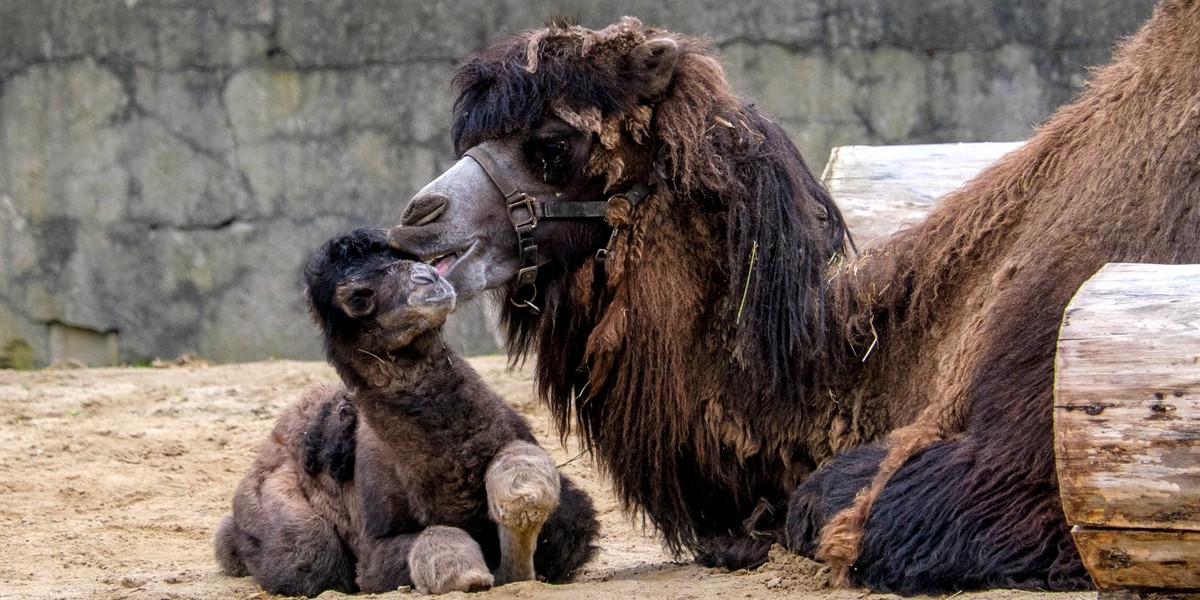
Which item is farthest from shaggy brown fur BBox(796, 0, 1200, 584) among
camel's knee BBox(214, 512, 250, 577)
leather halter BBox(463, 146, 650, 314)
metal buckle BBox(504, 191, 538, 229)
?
camel's knee BBox(214, 512, 250, 577)

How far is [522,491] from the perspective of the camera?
405 centimetres

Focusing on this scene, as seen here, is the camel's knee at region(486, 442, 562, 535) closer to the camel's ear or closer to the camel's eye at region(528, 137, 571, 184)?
the camel's eye at region(528, 137, 571, 184)

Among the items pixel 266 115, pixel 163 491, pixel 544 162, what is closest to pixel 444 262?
pixel 544 162

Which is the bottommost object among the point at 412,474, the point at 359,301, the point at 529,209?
the point at 412,474

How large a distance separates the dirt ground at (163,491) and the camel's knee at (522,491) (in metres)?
0.19

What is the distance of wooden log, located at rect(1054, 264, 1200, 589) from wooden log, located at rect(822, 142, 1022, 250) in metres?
2.82

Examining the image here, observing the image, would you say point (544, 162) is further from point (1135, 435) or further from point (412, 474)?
point (1135, 435)

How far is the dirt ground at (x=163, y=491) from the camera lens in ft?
13.4

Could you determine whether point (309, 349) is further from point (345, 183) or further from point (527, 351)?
point (527, 351)

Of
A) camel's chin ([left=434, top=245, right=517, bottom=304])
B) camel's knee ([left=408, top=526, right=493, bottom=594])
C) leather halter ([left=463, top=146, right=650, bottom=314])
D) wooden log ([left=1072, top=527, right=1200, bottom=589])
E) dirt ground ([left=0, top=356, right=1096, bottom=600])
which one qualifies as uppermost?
leather halter ([left=463, top=146, right=650, bottom=314])

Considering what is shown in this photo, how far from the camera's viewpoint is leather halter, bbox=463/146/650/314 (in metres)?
4.23

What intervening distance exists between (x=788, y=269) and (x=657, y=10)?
19.9 ft

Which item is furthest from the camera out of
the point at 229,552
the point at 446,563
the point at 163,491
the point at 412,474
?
the point at 163,491

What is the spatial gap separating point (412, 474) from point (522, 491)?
1.89ft
